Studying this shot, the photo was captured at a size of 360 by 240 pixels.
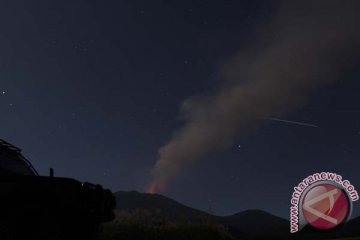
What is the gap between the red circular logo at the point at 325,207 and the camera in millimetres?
18578

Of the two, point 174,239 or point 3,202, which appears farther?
point 174,239

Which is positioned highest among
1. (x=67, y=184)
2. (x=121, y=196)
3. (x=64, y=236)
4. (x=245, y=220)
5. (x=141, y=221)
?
(x=121, y=196)

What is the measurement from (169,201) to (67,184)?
115 meters

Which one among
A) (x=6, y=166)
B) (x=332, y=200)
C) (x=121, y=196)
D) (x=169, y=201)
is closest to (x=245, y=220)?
(x=169, y=201)

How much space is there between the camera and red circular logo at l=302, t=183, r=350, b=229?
18.6 metres

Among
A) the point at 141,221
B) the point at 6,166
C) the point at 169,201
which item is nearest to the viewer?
the point at 6,166

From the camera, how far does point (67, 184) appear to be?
368 inches

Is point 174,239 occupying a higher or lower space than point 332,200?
lower

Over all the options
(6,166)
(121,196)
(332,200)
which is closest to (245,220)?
(121,196)

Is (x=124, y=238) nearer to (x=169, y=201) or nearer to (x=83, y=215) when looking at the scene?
(x=83, y=215)

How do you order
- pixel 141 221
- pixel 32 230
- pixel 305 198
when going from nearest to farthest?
pixel 32 230 → pixel 141 221 → pixel 305 198

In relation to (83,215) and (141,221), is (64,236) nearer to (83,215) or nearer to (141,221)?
(83,215)

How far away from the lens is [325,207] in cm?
1864

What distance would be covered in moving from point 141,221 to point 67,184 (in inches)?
303
